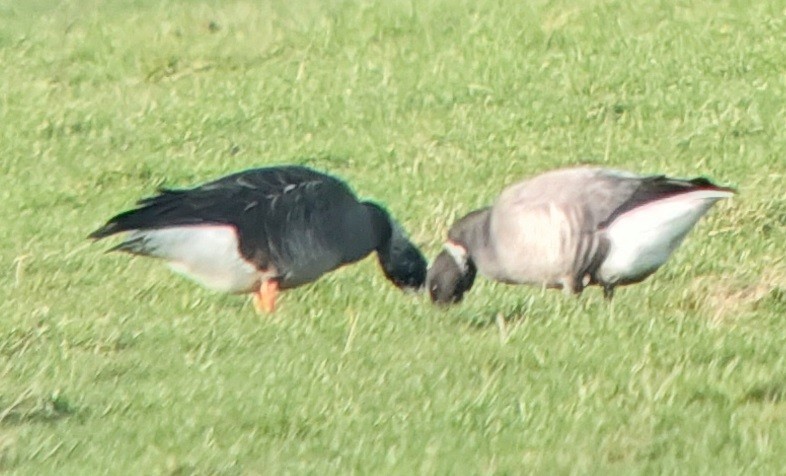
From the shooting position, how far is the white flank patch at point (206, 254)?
28.2ft

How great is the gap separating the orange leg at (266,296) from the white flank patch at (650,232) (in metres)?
1.74

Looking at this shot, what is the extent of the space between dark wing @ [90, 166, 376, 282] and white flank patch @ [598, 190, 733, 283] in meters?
1.55

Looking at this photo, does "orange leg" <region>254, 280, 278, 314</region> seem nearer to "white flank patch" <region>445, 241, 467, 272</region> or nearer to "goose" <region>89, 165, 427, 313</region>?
"goose" <region>89, 165, 427, 313</region>

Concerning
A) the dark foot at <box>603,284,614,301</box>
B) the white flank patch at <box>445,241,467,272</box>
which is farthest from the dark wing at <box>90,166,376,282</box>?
the dark foot at <box>603,284,614,301</box>

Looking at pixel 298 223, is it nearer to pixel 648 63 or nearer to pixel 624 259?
pixel 624 259

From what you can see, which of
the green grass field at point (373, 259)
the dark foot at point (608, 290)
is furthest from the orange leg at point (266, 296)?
the dark foot at point (608, 290)

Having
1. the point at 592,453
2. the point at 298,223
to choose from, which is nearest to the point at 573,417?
the point at 592,453

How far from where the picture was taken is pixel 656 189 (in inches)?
326

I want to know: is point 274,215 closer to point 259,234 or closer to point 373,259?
point 259,234

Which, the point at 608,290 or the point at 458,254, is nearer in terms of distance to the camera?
the point at 608,290

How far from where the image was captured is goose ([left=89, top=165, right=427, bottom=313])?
8.60 m

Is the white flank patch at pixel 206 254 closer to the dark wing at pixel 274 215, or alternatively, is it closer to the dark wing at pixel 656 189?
the dark wing at pixel 274 215

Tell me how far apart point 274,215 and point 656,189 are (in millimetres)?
2030

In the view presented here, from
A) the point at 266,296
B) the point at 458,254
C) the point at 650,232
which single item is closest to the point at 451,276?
the point at 458,254
